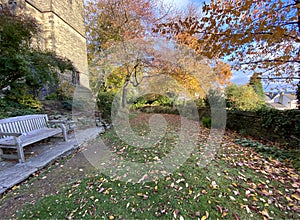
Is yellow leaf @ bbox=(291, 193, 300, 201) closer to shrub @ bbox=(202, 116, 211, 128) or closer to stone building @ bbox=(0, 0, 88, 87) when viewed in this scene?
shrub @ bbox=(202, 116, 211, 128)

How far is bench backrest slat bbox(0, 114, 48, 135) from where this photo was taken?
123 inches

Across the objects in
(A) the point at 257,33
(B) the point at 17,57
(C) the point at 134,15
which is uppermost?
(C) the point at 134,15

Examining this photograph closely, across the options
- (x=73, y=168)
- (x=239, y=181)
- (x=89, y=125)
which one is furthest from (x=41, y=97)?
(x=239, y=181)

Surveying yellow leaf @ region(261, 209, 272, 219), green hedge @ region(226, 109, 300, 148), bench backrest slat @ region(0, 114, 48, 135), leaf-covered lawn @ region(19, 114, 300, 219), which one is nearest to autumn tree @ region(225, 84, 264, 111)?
green hedge @ region(226, 109, 300, 148)

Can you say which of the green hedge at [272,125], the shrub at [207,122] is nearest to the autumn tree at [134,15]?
the shrub at [207,122]

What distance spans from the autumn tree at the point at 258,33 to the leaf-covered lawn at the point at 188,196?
8.54ft

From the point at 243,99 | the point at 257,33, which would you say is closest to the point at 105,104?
the point at 257,33

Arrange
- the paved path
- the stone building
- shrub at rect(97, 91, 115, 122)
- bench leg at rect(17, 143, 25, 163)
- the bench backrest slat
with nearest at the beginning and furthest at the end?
the paved path
bench leg at rect(17, 143, 25, 163)
the bench backrest slat
shrub at rect(97, 91, 115, 122)
the stone building

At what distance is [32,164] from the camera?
273cm

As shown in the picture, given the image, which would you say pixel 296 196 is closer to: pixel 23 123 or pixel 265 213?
pixel 265 213

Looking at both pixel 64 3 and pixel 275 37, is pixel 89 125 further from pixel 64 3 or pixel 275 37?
pixel 64 3

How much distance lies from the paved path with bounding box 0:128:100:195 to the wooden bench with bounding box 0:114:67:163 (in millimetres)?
156

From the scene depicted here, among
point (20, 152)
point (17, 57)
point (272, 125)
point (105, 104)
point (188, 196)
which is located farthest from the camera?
point (105, 104)

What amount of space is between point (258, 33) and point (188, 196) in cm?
354
